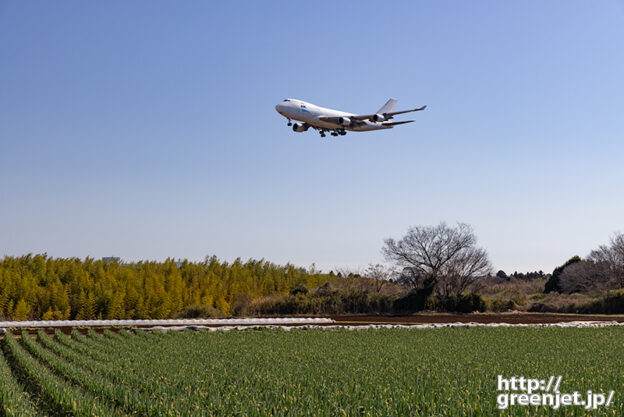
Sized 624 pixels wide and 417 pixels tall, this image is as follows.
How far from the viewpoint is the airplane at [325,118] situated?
38.6m

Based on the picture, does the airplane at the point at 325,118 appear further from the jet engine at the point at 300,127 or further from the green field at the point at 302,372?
the green field at the point at 302,372

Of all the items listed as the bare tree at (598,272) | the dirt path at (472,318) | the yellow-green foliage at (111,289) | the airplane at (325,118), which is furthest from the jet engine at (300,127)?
the bare tree at (598,272)

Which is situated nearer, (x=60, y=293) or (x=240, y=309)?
(x=240, y=309)

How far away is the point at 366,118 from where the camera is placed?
39000mm

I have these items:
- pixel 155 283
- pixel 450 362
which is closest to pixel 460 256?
pixel 155 283

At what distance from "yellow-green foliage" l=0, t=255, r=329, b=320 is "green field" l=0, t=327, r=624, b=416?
25569 mm

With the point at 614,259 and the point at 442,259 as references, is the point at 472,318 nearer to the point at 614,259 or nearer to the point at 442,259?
the point at 442,259

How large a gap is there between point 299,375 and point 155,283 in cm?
4584

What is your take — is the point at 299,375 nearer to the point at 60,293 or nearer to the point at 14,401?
the point at 14,401

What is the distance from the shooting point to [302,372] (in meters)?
14.8

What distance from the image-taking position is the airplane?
3856cm

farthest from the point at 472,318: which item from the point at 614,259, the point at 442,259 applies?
the point at 614,259

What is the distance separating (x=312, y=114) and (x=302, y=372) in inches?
1030

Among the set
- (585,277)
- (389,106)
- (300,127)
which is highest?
(389,106)
